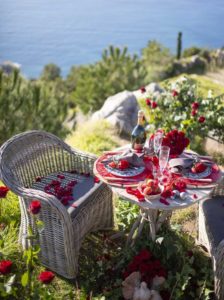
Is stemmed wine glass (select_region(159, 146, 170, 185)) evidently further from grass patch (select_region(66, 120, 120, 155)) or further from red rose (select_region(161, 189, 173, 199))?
grass patch (select_region(66, 120, 120, 155))

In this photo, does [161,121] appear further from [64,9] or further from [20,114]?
→ [64,9]

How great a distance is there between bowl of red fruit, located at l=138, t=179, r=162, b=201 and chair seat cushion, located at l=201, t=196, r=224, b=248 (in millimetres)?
477

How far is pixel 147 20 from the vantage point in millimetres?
36469

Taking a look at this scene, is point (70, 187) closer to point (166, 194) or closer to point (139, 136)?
point (139, 136)

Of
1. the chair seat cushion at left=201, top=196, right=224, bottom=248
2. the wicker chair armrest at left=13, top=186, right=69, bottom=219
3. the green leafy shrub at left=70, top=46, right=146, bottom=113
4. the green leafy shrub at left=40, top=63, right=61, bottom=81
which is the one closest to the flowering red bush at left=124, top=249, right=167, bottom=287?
the chair seat cushion at left=201, top=196, right=224, bottom=248

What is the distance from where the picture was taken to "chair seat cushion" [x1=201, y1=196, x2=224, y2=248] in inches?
78.5

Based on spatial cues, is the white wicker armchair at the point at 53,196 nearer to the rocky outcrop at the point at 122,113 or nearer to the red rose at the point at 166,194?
the red rose at the point at 166,194

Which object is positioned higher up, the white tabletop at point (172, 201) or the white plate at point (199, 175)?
the white plate at point (199, 175)

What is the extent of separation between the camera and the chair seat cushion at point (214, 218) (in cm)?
199

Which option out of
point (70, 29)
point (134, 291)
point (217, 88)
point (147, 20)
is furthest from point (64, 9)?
point (134, 291)

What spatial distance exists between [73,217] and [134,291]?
56cm

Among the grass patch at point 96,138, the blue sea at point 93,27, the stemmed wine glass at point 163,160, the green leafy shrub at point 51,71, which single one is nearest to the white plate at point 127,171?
the stemmed wine glass at point 163,160

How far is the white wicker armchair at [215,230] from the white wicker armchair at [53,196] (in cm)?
66

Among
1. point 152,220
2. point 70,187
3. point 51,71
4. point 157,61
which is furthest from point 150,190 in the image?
point 51,71
